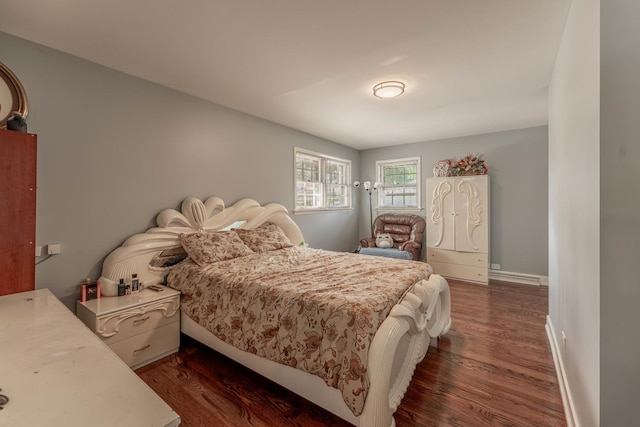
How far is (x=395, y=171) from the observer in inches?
238

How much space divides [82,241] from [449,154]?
5.52m

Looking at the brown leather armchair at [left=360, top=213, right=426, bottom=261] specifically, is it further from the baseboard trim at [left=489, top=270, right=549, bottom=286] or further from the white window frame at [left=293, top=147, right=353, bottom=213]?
the baseboard trim at [left=489, top=270, right=549, bottom=286]

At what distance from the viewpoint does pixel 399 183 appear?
597 cm

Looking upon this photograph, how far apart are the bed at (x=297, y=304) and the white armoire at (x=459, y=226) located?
2.41 meters

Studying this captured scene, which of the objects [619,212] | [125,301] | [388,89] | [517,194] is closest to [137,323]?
[125,301]

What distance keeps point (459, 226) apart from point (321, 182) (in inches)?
101

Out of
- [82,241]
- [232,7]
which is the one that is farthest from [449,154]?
[82,241]

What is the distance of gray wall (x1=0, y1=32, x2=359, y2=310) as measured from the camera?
2.23 metres

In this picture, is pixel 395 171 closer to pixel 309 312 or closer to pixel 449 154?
pixel 449 154

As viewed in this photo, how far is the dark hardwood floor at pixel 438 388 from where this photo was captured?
5.82 ft

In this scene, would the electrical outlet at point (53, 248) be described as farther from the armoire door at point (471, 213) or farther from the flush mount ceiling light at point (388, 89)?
the armoire door at point (471, 213)

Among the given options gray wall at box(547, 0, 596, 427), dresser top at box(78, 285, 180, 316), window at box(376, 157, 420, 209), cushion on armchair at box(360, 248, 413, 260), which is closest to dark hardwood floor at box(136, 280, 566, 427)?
gray wall at box(547, 0, 596, 427)

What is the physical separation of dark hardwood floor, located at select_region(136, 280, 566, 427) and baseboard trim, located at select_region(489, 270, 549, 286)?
2013mm

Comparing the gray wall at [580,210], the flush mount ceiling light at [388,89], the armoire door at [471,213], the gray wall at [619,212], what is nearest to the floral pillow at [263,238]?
the flush mount ceiling light at [388,89]
